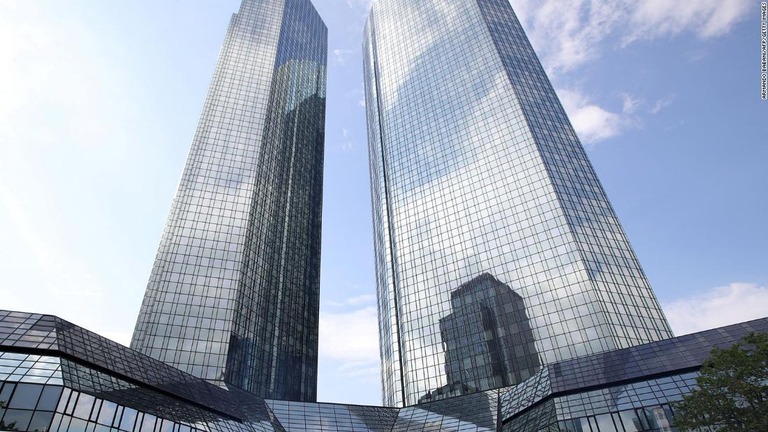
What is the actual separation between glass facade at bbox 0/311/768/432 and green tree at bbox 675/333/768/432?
18908 mm

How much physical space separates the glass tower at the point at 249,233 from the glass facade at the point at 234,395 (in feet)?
81.2

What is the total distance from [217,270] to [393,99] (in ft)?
273

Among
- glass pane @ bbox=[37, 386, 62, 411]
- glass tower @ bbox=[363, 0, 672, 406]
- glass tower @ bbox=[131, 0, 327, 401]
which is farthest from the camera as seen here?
glass tower @ bbox=[131, 0, 327, 401]

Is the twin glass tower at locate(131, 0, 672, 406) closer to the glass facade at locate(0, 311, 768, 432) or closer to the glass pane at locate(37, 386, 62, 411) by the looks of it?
the glass facade at locate(0, 311, 768, 432)

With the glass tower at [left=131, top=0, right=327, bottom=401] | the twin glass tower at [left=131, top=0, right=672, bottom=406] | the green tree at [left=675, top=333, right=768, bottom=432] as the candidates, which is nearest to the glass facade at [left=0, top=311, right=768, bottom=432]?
the twin glass tower at [left=131, top=0, right=672, bottom=406]

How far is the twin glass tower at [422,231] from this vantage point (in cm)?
8819

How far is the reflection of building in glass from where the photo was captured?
282 feet

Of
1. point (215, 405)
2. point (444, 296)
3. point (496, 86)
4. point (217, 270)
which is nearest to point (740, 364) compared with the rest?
point (215, 405)

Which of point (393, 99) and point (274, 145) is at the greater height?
point (393, 99)

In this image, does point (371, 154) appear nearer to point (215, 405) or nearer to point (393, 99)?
point (393, 99)

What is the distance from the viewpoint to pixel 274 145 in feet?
445

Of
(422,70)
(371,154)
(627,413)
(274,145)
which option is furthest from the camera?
(371,154)

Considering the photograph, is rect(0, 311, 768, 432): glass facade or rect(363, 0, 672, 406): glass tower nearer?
rect(0, 311, 768, 432): glass facade

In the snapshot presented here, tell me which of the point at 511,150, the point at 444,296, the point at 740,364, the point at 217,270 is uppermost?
the point at 511,150
